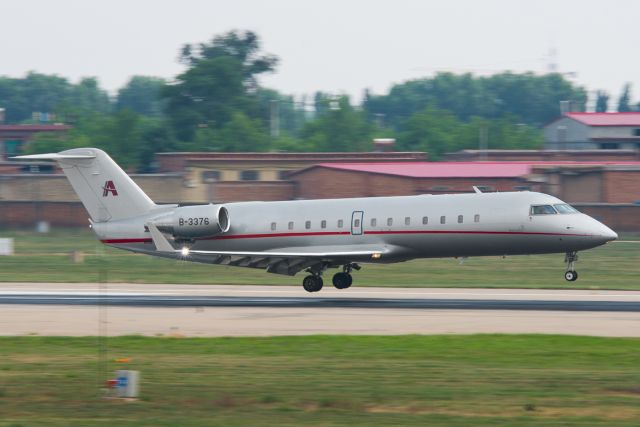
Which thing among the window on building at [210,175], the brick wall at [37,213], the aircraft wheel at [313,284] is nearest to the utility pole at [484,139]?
the window on building at [210,175]

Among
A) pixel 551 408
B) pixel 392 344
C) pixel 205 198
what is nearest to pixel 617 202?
pixel 205 198

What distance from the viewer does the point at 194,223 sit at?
38.2 metres

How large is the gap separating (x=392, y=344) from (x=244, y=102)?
397 ft

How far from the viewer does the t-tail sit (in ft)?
130

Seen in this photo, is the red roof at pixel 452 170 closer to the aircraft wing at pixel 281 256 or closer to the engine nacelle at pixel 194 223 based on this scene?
the engine nacelle at pixel 194 223

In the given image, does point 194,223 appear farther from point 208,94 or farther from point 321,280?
point 208,94

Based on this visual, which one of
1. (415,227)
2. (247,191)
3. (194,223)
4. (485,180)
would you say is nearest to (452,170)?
(485,180)

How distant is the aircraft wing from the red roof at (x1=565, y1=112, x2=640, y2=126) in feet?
260

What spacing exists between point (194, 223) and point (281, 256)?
3653 millimetres

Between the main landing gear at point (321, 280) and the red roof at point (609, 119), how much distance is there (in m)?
77.4

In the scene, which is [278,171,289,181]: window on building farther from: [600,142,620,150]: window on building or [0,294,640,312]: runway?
[0,294,640,312]: runway

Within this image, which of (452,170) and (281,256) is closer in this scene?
(281,256)

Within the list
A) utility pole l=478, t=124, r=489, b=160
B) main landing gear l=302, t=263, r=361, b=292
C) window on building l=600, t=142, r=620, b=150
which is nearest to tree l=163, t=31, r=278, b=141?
utility pole l=478, t=124, r=489, b=160

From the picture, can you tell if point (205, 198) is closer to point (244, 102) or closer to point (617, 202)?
point (617, 202)
